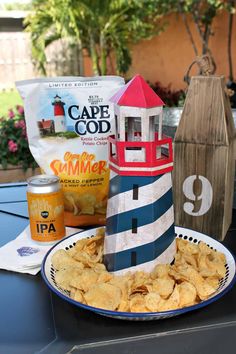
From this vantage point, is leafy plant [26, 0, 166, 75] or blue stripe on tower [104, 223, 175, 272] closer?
blue stripe on tower [104, 223, 175, 272]

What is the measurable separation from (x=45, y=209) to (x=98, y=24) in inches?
197

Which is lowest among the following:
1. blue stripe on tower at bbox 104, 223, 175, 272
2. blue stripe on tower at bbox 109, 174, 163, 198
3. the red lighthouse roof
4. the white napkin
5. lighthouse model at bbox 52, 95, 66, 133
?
the white napkin

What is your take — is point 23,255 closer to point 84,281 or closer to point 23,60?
point 84,281

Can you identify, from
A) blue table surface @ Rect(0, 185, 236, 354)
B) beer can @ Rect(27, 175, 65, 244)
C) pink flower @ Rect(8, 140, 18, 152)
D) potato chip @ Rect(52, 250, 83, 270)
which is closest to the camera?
blue table surface @ Rect(0, 185, 236, 354)

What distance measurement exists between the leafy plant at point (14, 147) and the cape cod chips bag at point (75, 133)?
2126 millimetres

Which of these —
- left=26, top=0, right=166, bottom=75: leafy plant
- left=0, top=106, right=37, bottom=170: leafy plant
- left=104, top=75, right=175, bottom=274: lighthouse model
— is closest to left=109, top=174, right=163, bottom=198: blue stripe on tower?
left=104, top=75, right=175, bottom=274: lighthouse model

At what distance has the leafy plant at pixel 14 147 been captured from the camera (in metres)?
3.03

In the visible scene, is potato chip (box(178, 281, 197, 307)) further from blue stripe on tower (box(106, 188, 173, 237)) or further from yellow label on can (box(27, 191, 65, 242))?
yellow label on can (box(27, 191, 65, 242))

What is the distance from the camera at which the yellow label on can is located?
808 millimetres

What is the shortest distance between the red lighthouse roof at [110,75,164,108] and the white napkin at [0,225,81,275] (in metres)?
0.35

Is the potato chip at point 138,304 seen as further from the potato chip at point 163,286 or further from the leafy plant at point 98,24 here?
the leafy plant at point 98,24

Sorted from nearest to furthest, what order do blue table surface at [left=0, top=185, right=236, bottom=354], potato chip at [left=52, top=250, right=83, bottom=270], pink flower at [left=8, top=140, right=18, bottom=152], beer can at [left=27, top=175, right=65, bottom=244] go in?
blue table surface at [left=0, top=185, right=236, bottom=354]
potato chip at [left=52, top=250, right=83, bottom=270]
beer can at [left=27, top=175, right=65, bottom=244]
pink flower at [left=8, top=140, right=18, bottom=152]

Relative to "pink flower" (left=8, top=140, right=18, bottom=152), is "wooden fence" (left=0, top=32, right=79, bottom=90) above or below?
above

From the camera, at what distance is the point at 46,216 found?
2.70 ft
